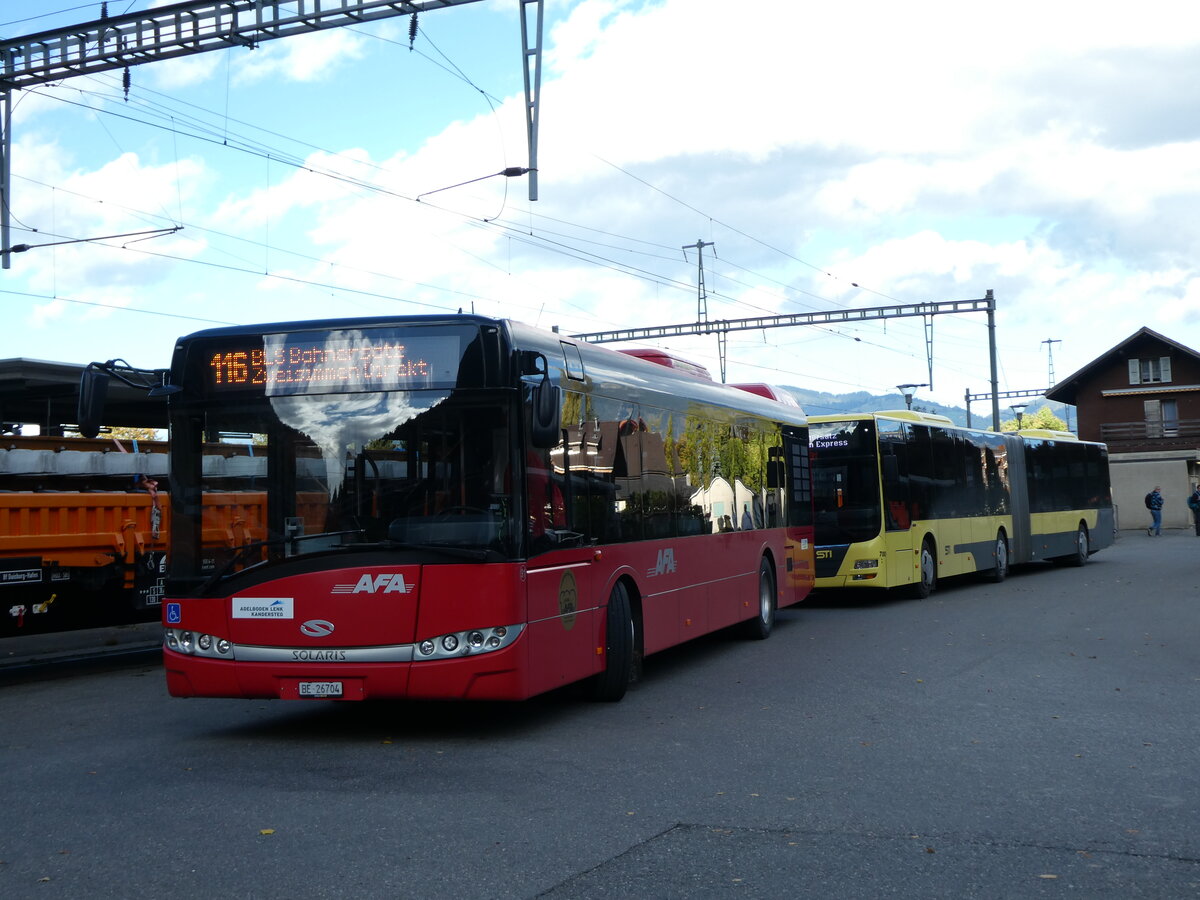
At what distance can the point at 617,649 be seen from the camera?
10.8 m

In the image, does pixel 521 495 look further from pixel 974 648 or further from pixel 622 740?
pixel 974 648

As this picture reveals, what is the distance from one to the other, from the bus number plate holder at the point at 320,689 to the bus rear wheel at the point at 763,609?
7.19 meters

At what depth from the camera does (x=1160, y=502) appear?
51.5 meters

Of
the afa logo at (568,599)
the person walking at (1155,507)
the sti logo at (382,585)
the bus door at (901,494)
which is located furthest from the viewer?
the person walking at (1155,507)

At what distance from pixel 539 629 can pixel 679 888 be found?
3.97 m

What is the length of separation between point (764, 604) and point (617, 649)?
543 centimetres

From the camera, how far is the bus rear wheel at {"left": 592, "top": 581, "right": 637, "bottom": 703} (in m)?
10.8

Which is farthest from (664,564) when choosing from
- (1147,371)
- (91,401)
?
(1147,371)

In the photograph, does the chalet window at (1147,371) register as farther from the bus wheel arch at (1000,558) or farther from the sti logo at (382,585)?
the sti logo at (382,585)

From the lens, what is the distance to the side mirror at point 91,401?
9.36m

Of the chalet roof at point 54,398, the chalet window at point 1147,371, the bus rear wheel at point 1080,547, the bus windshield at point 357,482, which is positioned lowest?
the bus rear wheel at point 1080,547

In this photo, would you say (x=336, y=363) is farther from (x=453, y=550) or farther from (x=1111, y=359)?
(x=1111, y=359)

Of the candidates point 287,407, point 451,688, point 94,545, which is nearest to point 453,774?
point 451,688

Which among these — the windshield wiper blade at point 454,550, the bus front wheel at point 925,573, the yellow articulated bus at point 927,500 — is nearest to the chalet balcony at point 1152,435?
the yellow articulated bus at point 927,500
